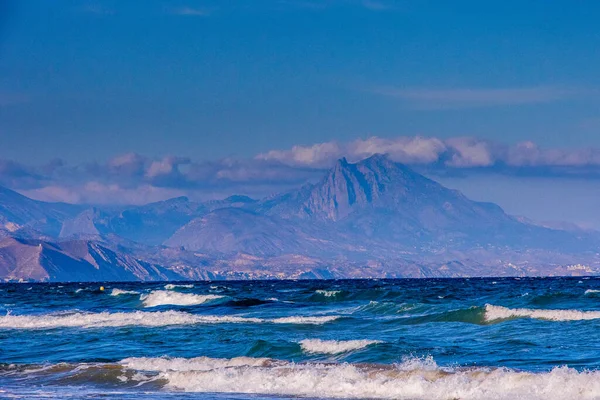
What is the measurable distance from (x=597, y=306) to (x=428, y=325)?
829 inches

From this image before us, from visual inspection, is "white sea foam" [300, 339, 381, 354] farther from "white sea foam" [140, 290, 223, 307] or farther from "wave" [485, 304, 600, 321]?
"white sea foam" [140, 290, 223, 307]

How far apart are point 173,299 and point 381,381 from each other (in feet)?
241

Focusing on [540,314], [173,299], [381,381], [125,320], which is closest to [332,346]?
[381,381]

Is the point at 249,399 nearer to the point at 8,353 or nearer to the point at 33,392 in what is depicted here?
the point at 33,392

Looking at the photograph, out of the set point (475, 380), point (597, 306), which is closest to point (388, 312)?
point (597, 306)

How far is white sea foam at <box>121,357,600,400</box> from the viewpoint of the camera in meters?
27.5

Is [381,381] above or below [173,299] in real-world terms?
above

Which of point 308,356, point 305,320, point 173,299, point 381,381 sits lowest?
point 173,299

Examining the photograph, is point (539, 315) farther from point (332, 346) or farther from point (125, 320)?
point (125, 320)

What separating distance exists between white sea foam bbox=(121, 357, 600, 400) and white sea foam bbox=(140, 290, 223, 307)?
60.8 meters

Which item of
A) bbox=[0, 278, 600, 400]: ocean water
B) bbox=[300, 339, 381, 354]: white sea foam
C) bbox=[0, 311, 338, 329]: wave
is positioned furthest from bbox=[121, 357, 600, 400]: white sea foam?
bbox=[0, 311, 338, 329]: wave

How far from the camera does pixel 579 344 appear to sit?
38906 mm

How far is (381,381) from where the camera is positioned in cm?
2934

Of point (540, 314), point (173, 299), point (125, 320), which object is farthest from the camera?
point (173, 299)
